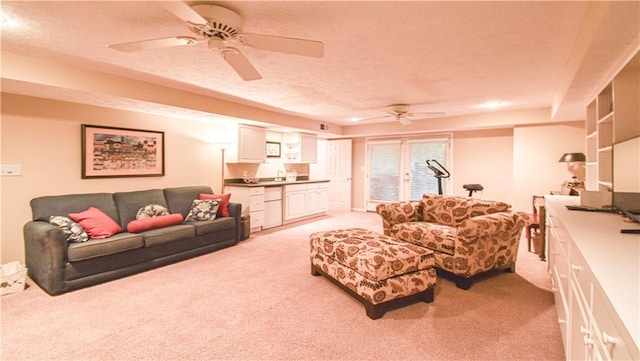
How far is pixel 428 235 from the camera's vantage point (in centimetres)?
307

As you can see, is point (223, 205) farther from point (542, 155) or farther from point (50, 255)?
point (542, 155)

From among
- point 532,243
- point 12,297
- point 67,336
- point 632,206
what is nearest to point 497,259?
point 632,206

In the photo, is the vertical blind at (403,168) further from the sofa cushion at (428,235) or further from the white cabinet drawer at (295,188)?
the sofa cushion at (428,235)

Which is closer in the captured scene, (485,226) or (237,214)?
(485,226)

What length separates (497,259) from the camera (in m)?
2.96

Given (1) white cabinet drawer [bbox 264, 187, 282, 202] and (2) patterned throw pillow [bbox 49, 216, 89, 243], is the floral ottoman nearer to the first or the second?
(2) patterned throw pillow [bbox 49, 216, 89, 243]

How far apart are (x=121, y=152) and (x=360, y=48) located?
3474 millimetres

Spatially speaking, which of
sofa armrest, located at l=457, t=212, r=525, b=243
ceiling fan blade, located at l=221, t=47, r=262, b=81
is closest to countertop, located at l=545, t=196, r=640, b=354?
sofa armrest, located at l=457, t=212, r=525, b=243

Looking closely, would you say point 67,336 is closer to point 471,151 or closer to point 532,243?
point 532,243

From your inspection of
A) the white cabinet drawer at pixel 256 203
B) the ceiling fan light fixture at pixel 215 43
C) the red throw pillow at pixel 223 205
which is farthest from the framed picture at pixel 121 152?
the ceiling fan light fixture at pixel 215 43

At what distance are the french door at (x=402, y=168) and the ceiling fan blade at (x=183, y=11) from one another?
584cm

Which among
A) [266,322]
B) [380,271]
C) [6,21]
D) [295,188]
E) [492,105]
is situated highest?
[492,105]

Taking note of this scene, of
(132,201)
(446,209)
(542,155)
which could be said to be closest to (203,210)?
(132,201)

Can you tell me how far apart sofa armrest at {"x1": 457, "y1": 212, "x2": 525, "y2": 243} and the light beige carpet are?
1.79 feet
